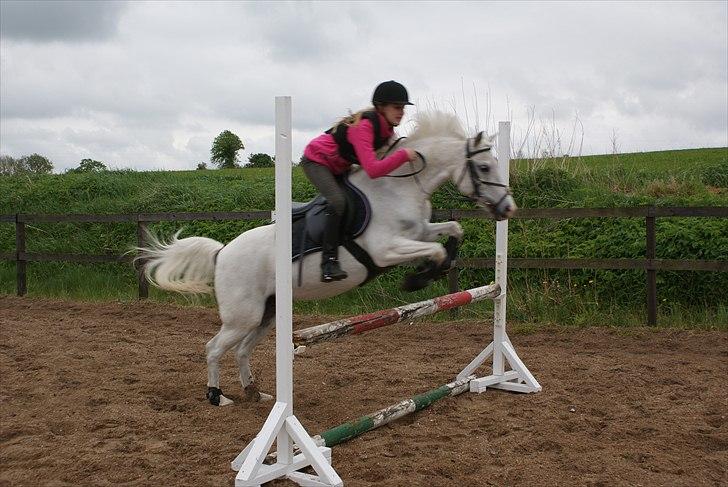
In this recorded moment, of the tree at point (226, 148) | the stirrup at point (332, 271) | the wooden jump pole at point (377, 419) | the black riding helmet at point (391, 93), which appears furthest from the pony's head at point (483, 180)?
the tree at point (226, 148)

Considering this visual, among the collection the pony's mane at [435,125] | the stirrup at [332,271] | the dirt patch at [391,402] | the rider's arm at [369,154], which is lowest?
the dirt patch at [391,402]

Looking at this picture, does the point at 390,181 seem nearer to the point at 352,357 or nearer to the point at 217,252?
the point at 217,252

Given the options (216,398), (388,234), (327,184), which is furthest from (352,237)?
(216,398)

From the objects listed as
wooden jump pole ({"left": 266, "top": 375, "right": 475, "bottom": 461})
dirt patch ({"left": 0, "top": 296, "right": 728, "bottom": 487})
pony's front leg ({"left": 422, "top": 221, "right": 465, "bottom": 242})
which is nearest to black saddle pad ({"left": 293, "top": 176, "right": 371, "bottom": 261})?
pony's front leg ({"left": 422, "top": 221, "right": 465, "bottom": 242})

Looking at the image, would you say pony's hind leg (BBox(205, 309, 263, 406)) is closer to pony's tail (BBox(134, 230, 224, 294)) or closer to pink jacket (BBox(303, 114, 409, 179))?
pony's tail (BBox(134, 230, 224, 294))

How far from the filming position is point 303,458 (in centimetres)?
350

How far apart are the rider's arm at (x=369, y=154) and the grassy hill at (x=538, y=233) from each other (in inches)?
167

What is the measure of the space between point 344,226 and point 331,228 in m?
0.09

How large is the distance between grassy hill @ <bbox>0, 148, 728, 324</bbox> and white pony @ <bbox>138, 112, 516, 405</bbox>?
12.0 feet

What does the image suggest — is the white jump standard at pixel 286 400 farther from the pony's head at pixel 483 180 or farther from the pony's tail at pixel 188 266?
the pony's tail at pixel 188 266

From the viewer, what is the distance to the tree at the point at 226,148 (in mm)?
24891

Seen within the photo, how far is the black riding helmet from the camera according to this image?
374 cm

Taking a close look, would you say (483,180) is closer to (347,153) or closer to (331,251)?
(347,153)

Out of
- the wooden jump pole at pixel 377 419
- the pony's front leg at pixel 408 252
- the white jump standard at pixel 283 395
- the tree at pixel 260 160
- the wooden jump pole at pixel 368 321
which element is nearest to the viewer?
the white jump standard at pixel 283 395
